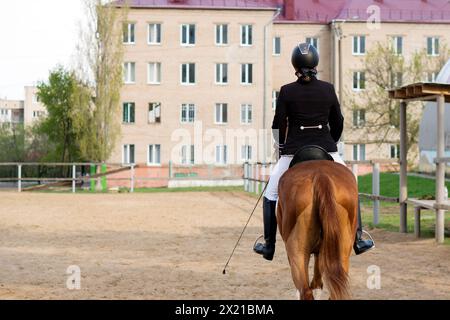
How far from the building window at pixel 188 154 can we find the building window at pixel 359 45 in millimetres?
15808

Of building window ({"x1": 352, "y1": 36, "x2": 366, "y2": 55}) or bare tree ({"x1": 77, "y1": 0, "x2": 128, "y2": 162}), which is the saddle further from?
building window ({"x1": 352, "y1": 36, "x2": 366, "y2": 55})

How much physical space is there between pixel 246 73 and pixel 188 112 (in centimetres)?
538

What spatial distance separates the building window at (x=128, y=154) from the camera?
5769 centimetres

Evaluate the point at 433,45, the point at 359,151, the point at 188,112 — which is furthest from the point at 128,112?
the point at 433,45

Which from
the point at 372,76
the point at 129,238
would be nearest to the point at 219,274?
the point at 129,238

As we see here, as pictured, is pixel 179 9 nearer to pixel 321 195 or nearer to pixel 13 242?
pixel 13 242

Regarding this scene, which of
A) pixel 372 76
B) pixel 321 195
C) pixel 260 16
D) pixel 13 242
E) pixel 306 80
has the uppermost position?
pixel 260 16

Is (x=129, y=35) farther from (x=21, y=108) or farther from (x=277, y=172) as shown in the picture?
(x=21, y=108)

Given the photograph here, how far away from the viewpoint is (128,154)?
57844 mm

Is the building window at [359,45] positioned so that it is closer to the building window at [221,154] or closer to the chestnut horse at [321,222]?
the building window at [221,154]

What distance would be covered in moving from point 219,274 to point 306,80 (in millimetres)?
3612

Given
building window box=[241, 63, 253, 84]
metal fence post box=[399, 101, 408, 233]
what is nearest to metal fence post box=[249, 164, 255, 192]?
metal fence post box=[399, 101, 408, 233]

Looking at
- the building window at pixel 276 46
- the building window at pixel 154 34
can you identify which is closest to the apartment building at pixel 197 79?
the building window at pixel 154 34

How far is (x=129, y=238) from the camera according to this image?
15.4 metres
